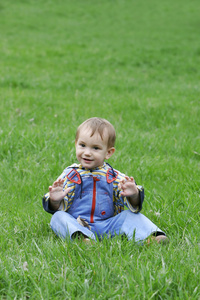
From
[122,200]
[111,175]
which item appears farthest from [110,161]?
[122,200]

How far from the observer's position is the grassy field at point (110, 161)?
228cm

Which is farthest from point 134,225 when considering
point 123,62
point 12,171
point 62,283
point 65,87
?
point 123,62

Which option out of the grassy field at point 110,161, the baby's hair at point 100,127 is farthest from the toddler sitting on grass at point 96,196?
the grassy field at point 110,161

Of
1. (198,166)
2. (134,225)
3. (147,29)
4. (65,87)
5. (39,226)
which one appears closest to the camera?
(134,225)

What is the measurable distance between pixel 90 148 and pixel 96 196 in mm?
384

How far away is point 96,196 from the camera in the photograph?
3.22m

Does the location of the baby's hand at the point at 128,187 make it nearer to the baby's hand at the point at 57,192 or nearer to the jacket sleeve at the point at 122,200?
the jacket sleeve at the point at 122,200

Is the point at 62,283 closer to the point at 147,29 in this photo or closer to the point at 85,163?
the point at 85,163

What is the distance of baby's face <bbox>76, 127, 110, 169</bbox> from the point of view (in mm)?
3207

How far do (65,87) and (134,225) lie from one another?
20.5ft

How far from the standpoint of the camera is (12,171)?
4367 mm

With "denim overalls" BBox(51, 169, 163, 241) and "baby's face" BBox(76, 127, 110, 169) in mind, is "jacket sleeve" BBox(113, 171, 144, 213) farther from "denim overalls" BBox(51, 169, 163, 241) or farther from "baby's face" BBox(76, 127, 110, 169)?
"baby's face" BBox(76, 127, 110, 169)

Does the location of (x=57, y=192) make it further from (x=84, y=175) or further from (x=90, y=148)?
(x=90, y=148)

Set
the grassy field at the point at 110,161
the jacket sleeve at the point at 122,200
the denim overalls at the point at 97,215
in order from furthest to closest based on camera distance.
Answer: the jacket sleeve at the point at 122,200 → the denim overalls at the point at 97,215 → the grassy field at the point at 110,161
